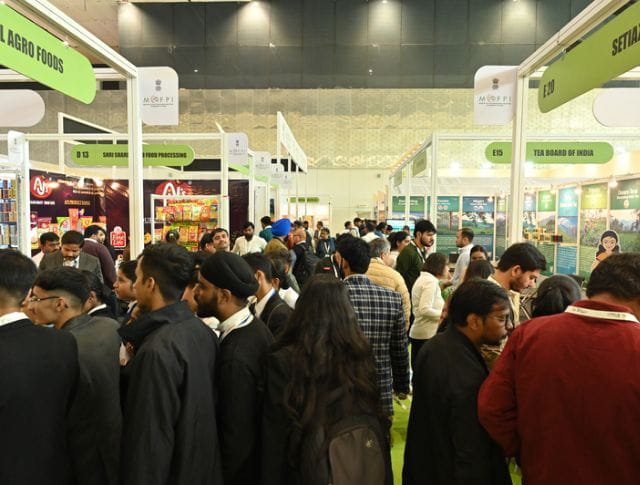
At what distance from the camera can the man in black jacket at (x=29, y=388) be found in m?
1.53

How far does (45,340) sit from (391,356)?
199 centimetres

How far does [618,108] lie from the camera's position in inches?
155

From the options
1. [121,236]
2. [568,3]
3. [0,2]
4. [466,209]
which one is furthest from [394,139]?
[0,2]

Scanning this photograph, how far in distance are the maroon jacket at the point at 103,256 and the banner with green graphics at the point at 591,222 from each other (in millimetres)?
6140

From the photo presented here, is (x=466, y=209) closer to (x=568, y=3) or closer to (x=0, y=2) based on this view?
(x=0, y=2)

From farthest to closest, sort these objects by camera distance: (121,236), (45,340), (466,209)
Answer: (121,236) → (466,209) → (45,340)

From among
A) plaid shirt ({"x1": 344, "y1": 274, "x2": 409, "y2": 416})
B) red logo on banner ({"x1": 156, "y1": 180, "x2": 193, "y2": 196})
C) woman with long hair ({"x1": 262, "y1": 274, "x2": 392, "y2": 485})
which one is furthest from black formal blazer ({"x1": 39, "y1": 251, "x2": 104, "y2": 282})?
red logo on banner ({"x1": 156, "y1": 180, "x2": 193, "y2": 196})

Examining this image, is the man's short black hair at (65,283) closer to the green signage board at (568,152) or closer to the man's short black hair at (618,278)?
the man's short black hair at (618,278)

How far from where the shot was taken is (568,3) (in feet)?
53.5

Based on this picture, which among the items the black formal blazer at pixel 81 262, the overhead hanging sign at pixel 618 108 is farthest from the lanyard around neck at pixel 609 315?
the black formal blazer at pixel 81 262

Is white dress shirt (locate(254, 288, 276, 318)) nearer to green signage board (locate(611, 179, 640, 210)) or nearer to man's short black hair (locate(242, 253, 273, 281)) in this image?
man's short black hair (locate(242, 253, 273, 281))

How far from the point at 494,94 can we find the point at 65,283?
9.76 feet

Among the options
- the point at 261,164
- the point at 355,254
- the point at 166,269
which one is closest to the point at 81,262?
the point at 355,254

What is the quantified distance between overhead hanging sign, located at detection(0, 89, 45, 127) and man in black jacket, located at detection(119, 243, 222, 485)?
2.59 metres
